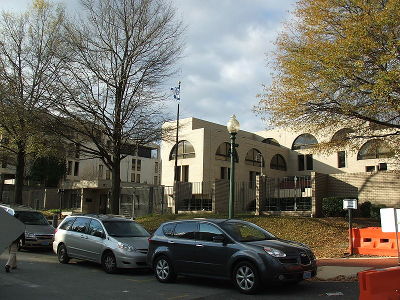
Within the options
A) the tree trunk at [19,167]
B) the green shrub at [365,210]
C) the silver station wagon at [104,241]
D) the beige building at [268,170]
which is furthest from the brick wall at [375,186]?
the tree trunk at [19,167]

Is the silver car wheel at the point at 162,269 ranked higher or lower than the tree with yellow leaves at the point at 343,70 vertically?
lower

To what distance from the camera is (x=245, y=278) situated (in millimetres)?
9039

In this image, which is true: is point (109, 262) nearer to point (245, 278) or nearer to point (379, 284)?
point (245, 278)

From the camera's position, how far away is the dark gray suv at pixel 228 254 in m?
8.83

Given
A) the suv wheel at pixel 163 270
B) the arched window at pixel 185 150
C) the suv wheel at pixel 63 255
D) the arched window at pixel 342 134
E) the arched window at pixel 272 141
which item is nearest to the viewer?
the suv wheel at pixel 163 270

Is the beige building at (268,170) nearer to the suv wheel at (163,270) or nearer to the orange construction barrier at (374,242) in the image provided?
the orange construction barrier at (374,242)

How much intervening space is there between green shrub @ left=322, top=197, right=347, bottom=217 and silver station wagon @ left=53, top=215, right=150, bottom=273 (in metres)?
12.0

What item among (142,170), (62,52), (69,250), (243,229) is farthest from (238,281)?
(142,170)

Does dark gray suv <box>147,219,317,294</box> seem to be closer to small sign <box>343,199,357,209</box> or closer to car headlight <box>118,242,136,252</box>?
car headlight <box>118,242,136,252</box>

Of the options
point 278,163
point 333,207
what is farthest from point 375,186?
point 278,163

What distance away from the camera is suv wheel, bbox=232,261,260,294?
29.0 ft

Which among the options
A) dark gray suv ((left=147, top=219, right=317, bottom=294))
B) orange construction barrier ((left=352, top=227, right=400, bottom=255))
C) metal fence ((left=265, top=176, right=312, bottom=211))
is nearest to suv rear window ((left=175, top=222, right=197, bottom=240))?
dark gray suv ((left=147, top=219, right=317, bottom=294))

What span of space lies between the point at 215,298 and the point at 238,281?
74 cm

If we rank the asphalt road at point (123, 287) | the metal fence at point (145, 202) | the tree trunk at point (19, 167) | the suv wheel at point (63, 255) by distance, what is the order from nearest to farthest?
the asphalt road at point (123, 287), the suv wheel at point (63, 255), the tree trunk at point (19, 167), the metal fence at point (145, 202)
